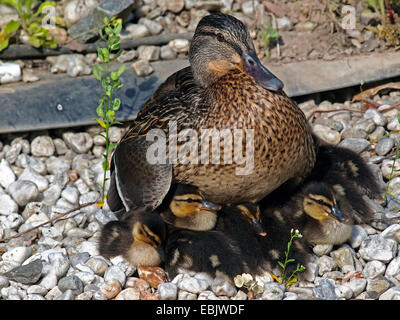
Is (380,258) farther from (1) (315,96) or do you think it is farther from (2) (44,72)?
(2) (44,72)

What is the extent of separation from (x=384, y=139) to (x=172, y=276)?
1867 mm

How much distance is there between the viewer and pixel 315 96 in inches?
206

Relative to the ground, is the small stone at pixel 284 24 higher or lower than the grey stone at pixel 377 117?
higher

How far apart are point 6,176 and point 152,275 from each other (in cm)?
139

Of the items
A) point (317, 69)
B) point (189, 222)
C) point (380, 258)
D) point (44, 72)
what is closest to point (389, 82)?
point (317, 69)

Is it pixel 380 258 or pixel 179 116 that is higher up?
pixel 179 116

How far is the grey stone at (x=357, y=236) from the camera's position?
4.06m

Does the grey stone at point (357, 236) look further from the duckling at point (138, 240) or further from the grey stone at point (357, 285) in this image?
the duckling at point (138, 240)

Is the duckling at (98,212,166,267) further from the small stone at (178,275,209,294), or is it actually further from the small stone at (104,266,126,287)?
the small stone at (178,275,209,294)

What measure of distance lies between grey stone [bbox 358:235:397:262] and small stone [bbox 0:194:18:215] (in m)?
2.08

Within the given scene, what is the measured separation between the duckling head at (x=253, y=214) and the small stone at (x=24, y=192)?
4.31ft

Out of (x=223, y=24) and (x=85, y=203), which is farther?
(x=85, y=203)

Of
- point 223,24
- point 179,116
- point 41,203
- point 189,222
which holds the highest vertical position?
point 223,24

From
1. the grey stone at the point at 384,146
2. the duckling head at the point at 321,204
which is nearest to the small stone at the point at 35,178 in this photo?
the duckling head at the point at 321,204
